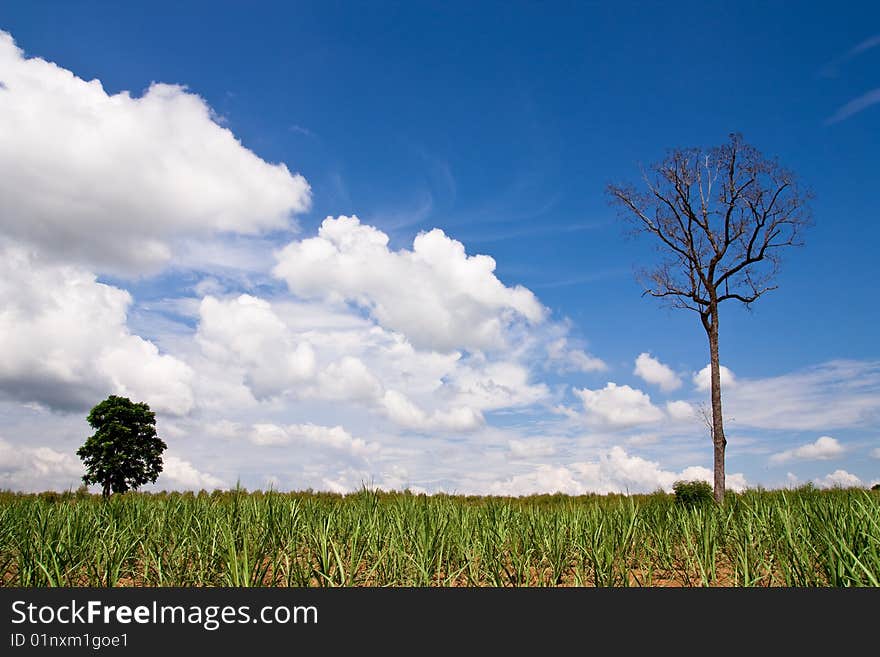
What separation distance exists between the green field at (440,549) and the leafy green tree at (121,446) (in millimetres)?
20227

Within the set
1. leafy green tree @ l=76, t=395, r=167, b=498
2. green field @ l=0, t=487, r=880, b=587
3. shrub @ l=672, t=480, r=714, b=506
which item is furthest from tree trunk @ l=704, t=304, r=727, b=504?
leafy green tree @ l=76, t=395, r=167, b=498

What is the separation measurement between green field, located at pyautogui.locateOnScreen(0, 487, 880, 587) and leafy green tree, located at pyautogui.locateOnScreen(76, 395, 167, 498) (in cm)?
2023

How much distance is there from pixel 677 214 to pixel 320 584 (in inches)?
650

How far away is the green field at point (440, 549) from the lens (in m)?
4.32

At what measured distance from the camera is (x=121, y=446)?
2572 cm

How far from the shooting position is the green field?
14.2 ft

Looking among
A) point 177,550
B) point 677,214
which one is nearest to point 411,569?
point 177,550

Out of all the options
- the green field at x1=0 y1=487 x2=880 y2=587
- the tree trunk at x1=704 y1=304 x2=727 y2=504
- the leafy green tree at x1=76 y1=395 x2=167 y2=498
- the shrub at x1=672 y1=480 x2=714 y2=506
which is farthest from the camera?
the leafy green tree at x1=76 y1=395 x2=167 y2=498

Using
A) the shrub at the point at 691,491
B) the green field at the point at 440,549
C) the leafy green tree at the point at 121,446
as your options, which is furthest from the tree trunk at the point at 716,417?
the leafy green tree at the point at 121,446

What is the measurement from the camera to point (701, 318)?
55.0 ft

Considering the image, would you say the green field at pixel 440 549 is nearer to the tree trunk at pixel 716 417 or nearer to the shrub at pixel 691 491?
the shrub at pixel 691 491

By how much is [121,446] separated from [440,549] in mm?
25414

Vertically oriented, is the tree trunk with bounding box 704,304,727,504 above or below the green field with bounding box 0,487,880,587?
above

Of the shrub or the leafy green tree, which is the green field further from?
the leafy green tree
